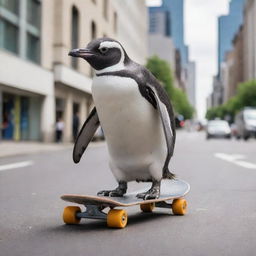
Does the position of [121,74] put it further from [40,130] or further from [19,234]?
[40,130]

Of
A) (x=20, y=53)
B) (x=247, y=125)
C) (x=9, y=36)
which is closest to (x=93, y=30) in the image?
(x=247, y=125)

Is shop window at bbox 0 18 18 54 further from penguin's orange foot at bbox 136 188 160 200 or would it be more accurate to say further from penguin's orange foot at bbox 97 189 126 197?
penguin's orange foot at bbox 136 188 160 200

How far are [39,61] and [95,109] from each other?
91.5ft

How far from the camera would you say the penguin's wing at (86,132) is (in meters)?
5.04

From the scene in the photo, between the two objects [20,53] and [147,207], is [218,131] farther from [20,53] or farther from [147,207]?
[147,207]

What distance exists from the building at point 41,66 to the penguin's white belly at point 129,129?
72.5 ft

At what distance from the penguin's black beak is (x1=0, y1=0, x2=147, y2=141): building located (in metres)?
22.3

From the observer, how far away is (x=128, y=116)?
184 inches

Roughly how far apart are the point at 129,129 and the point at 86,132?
51 centimetres

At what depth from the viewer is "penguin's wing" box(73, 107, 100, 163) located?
5.04 metres

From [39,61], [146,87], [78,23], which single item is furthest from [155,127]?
[78,23]

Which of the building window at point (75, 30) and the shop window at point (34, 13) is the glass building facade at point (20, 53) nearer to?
the shop window at point (34, 13)

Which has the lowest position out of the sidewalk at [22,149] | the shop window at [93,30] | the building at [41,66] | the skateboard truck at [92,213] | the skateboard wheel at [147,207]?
the skateboard wheel at [147,207]

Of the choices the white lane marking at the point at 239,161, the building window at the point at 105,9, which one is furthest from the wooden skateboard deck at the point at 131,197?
the building window at the point at 105,9
